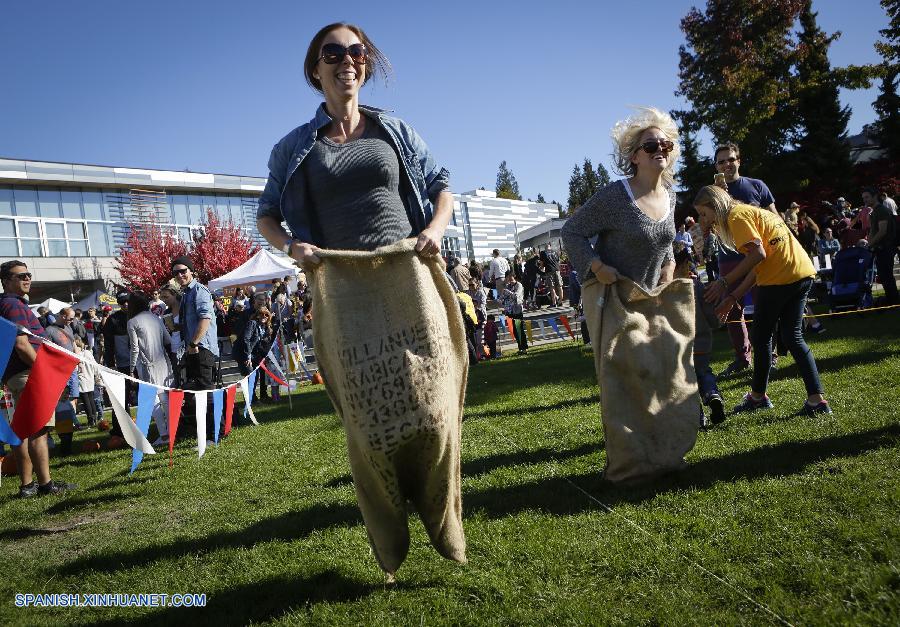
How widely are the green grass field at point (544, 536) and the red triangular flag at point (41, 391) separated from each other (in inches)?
35.9

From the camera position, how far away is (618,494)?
3859 millimetres

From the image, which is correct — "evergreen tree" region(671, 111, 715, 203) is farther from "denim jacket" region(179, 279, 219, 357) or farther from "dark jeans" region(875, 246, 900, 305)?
"denim jacket" region(179, 279, 219, 357)

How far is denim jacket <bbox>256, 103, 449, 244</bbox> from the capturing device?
2.91 metres

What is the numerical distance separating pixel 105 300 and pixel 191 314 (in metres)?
23.6

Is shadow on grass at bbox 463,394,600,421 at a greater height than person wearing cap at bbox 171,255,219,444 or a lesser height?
lesser

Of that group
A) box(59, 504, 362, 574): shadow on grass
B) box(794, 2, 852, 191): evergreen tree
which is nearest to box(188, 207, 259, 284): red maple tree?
box(794, 2, 852, 191): evergreen tree

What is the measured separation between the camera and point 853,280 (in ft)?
35.4

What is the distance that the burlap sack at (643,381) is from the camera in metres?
3.97

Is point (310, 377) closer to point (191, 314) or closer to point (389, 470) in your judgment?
point (191, 314)

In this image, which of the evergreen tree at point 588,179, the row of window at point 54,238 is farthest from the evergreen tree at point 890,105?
the evergreen tree at point 588,179

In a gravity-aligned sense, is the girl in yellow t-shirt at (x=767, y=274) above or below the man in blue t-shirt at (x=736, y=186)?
below

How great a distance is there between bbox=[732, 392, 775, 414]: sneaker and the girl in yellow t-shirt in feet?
1.45

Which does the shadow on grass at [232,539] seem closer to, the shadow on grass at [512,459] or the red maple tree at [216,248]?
the shadow on grass at [512,459]

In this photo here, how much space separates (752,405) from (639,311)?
2.23 metres
